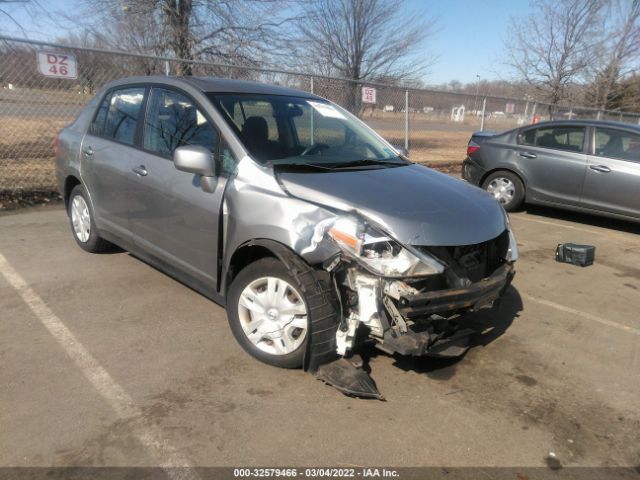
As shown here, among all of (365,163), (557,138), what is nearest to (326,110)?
(365,163)

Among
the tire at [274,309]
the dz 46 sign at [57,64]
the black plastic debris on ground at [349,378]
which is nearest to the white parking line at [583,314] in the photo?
the black plastic debris on ground at [349,378]

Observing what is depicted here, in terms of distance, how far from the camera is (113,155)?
4293 millimetres

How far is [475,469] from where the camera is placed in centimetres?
240

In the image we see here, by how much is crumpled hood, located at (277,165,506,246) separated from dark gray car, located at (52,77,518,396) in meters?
0.01

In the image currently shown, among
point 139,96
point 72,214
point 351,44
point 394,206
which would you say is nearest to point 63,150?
point 72,214

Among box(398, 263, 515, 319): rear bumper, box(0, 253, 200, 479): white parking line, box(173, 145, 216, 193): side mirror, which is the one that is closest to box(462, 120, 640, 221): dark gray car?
box(398, 263, 515, 319): rear bumper

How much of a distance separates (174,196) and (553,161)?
6162 millimetres

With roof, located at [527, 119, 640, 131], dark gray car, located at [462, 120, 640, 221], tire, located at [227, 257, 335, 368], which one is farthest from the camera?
roof, located at [527, 119, 640, 131]

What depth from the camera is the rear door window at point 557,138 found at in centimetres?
743

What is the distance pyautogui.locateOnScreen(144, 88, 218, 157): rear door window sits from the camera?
354 centimetres

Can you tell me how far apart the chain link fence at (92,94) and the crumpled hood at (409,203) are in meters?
5.55

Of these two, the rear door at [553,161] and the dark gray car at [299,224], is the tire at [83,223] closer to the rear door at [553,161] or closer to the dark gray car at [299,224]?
the dark gray car at [299,224]

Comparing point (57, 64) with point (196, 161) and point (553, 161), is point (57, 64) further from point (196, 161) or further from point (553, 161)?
point (553, 161)

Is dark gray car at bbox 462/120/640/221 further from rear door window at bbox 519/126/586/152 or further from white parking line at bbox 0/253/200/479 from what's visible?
white parking line at bbox 0/253/200/479
